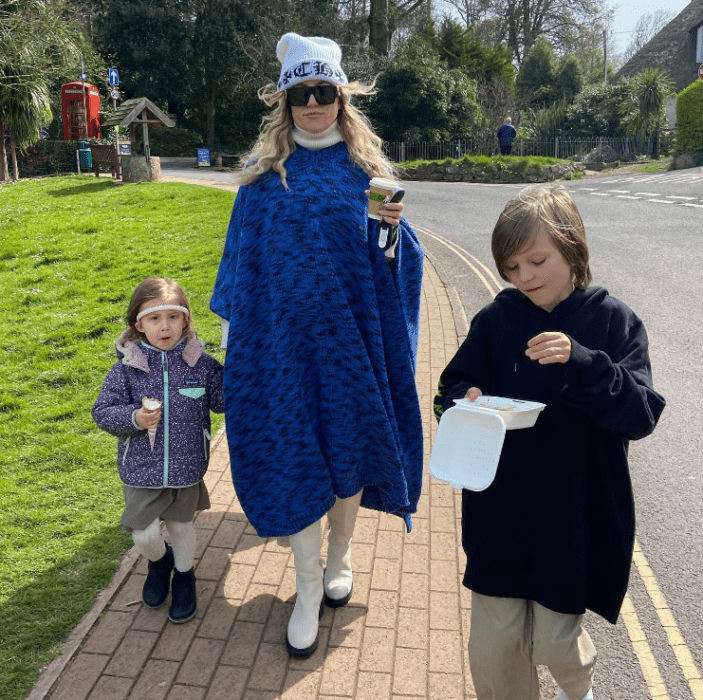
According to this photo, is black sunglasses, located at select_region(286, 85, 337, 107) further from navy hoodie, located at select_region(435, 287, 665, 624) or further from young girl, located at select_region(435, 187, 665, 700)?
navy hoodie, located at select_region(435, 287, 665, 624)

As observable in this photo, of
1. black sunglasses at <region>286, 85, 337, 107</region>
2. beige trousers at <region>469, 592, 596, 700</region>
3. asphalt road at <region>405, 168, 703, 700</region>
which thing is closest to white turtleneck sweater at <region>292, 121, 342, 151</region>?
black sunglasses at <region>286, 85, 337, 107</region>

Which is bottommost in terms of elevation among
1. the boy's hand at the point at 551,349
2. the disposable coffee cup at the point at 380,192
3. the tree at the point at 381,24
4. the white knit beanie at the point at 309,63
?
the boy's hand at the point at 551,349

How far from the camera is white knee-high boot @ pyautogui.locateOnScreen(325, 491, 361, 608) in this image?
10.6 ft

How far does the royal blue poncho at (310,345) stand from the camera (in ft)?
9.56

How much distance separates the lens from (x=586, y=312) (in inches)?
88.8

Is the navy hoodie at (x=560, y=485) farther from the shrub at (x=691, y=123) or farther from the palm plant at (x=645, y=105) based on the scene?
the palm plant at (x=645, y=105)

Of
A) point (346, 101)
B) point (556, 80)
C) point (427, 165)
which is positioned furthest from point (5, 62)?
point (556, 80)

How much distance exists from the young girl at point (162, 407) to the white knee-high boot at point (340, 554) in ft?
1.91

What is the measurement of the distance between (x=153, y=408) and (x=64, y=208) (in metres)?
11.5

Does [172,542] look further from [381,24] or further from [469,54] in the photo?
[469,54]

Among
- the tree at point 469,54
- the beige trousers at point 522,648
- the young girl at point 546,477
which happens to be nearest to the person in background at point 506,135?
the tree at point 469,54

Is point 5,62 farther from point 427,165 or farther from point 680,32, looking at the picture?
point 680,32

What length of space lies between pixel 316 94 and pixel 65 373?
13.9 feet

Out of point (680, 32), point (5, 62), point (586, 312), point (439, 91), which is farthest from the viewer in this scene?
point (680, 32)
